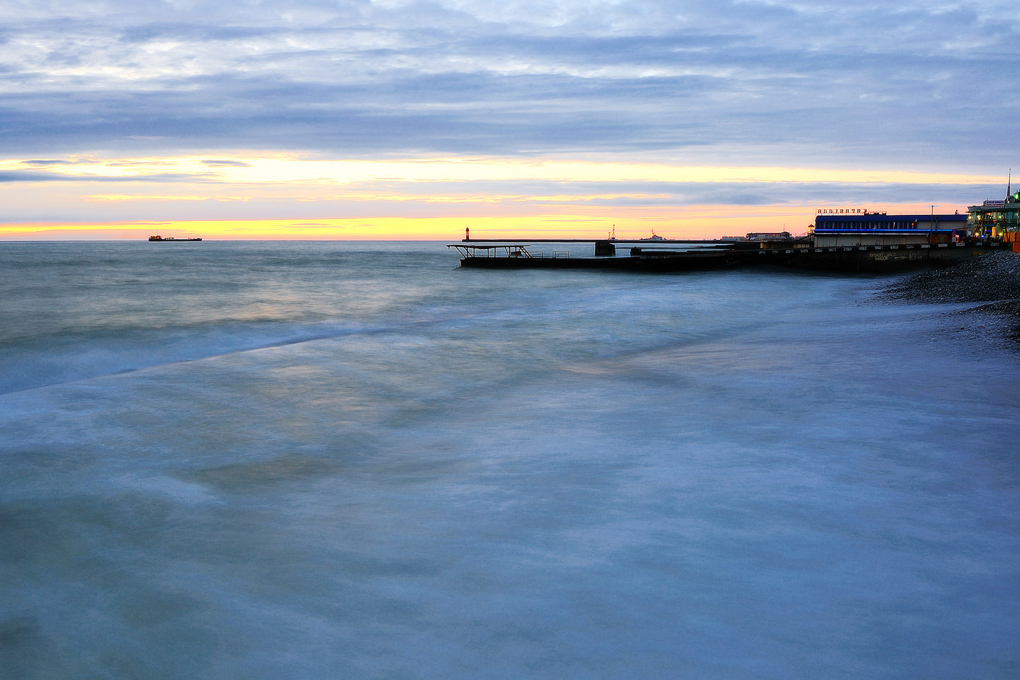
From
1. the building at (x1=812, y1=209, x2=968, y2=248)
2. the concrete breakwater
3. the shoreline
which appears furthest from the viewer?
the building at (x1=812, y1=209, x2=968, y2=248)

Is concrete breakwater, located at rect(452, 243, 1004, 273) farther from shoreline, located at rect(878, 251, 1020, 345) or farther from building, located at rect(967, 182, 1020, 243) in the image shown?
building, located at rect(967, 182, 1020, 243)

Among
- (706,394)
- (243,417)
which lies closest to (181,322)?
(243,417)

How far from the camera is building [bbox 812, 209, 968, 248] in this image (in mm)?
77500

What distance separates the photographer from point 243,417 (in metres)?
8.69

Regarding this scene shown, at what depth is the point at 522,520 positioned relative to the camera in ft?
16.4

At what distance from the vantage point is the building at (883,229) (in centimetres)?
7750

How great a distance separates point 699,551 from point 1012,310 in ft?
42.0

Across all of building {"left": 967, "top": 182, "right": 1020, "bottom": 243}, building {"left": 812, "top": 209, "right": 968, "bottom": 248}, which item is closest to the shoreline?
building {"left": 812, "top": 209, "right": 968, "bottom": 248}

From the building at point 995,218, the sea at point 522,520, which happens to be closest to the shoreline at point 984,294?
the sea at point 522,520

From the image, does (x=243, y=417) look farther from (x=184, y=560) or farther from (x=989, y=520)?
(x=989, y=520)

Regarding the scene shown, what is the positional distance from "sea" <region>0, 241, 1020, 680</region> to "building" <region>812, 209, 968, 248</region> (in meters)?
73.6

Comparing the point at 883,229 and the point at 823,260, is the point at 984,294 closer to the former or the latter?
the point at 823,260

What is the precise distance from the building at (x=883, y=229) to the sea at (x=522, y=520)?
73585 mm

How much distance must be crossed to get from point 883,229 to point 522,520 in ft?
294
